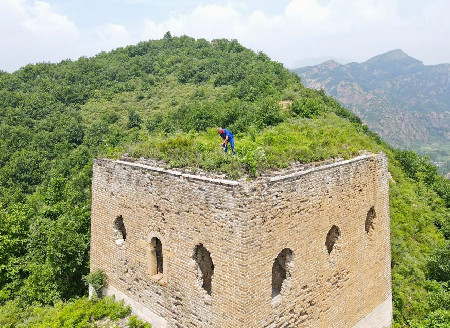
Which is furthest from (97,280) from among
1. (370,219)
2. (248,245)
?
(370,219)

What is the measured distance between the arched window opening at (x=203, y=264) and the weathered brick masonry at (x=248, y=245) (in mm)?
29

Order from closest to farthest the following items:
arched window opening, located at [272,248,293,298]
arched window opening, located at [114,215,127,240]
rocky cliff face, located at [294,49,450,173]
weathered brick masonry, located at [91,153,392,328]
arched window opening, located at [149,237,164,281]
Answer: weathered brick masonry, located at [91,153,392,328] → arched window opening, located at [272,248,293,298] → arched window opening, located at [149,237,164,281] → arched window opening, located at [114,215,127,240] → rocky cliff face, located at [294,49,450,173]

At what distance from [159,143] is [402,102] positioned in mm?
163345

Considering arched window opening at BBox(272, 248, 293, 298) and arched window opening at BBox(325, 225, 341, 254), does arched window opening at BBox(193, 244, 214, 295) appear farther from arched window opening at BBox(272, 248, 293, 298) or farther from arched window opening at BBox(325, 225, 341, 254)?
arched window opening at BBox(325, 225, 341, 254)

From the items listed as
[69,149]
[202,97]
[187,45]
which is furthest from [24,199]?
[187,45]

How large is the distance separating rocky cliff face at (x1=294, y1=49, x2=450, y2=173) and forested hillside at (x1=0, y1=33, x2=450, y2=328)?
173ft

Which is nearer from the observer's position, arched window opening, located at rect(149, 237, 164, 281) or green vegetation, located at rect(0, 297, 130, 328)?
arched window opening, located at rect(149, 237, 164, 281)

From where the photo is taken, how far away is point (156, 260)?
929 centimetres

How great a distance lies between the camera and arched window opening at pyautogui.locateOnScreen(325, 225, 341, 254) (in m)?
9.19

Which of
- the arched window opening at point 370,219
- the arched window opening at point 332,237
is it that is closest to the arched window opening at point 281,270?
the arched window opening at point 332,237

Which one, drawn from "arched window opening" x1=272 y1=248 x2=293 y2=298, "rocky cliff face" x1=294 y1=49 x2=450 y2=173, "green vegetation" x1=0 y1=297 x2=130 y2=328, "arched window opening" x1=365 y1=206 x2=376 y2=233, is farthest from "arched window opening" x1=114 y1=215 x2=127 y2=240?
"rocky cliff face" x1=294 y1=49 x2=450 y2=173

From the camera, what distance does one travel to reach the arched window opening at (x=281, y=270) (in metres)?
7.99

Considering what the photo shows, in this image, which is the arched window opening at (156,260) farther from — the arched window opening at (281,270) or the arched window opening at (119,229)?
the arched window opening at (281,270)

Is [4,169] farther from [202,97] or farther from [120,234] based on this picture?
[120,234]
